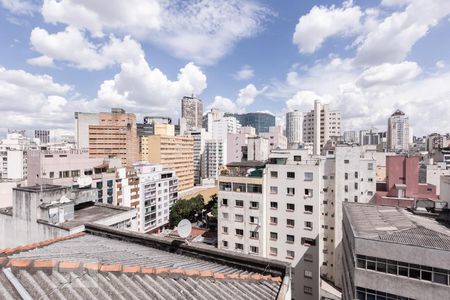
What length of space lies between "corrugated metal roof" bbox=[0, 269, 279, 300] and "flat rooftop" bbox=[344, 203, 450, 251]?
525 inches

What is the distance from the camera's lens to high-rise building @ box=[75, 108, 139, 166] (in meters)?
Answer: 100

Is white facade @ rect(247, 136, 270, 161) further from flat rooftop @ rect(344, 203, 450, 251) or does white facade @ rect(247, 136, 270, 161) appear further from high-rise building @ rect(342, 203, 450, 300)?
high-rise building @ rect(342, 203, 450, 300)

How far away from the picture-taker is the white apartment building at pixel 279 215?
32844mm

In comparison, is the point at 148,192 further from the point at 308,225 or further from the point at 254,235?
the point at 308,225

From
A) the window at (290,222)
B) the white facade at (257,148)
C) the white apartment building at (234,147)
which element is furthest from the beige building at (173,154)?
the window at (290,222)

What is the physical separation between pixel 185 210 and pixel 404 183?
49.8 metres

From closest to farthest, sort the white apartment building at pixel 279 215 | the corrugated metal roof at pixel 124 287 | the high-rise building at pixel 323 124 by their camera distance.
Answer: the corrugated metal roof at pixel 124 287
the white apartment building at pixel 279 215
the high-rise building at pixel 323 124

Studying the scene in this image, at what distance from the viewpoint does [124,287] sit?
5520mm

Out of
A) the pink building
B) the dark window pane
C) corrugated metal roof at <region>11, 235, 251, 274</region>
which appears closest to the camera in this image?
corrugated metal roof at <region>11, 235, 251, 274</region>

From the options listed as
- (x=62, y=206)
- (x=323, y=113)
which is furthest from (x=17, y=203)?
(x=323, y=113)

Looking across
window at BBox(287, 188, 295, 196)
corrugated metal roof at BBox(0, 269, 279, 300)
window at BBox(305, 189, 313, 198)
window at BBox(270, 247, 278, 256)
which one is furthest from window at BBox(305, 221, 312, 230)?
corrugated metal roof at BBox(0, 269, 279, 300)

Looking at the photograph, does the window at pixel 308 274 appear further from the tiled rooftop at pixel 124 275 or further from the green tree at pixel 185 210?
the green tree at pixel 185 210

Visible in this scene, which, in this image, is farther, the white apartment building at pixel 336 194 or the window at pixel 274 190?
the white apartment building at pixel 336 194

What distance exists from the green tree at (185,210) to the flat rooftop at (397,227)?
164ft
